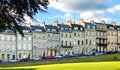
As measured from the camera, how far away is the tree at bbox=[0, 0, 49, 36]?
17094 millimetres

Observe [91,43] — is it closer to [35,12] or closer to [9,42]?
[9,42]

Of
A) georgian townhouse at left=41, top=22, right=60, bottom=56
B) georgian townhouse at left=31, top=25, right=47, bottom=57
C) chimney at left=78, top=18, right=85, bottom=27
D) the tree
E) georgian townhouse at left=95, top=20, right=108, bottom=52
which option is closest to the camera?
the tree

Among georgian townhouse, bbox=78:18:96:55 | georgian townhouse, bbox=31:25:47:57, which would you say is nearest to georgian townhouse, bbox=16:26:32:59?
georgian townhouse, bbox=31:25:47:57

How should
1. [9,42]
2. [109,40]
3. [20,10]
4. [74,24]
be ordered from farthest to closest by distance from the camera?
[109,40], [74,24], [9,42], [20,10]

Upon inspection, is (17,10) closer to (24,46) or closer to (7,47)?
(7,47)

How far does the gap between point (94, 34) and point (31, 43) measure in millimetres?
32479

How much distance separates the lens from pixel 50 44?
401ft

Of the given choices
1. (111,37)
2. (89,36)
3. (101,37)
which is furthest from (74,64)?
(111,37)

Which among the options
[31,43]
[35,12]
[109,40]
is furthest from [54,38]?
[35,12]

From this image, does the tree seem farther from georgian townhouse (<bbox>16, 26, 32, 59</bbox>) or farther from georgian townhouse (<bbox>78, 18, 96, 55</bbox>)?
georgian townhouse (<bbox>78, 18, 96, 55</bbox>)

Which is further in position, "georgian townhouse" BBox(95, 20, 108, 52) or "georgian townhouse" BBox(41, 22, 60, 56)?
"georgian townhouse" BBox(95, 20, 108, 52)

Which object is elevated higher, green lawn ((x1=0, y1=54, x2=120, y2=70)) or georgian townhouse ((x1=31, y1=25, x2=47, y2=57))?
georgian townhouse ((x1=31, y1=25, x2=47, y2=57))

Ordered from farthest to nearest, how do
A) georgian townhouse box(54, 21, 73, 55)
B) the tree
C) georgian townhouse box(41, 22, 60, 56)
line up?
georgian townhouse box(54, 21, 73, 55) → georgian townhouse box(41, 22, 60, 56) → the tree

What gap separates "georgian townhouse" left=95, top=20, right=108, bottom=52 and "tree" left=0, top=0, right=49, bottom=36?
399 feet
